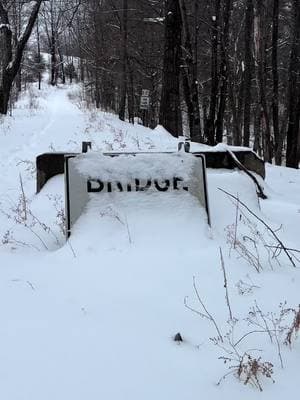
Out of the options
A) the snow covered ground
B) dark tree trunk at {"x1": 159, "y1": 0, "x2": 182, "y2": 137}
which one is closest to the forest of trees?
dark tree trunk at {"x1": 159, "y1": 0, "x2": 182, "y2": 137}

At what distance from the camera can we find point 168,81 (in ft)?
40.5

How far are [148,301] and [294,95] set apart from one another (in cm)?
1425

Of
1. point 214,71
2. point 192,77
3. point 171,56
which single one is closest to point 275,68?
point 214,71

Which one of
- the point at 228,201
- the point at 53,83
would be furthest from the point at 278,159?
the point at 53,83

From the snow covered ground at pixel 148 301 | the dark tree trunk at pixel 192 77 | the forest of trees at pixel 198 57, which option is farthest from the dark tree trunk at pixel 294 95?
the snow covered ground at pixel 148 301

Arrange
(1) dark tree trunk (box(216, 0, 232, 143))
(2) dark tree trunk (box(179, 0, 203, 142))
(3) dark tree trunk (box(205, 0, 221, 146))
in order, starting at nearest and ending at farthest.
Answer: (2) dark tree trunk (box(179, 0, 203, 142)) < (1) dark tree trunk (box(216, 0, 232, 143)) < (3) dark tree trunk (box(205, 0, 221, 146))

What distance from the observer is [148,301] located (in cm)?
279

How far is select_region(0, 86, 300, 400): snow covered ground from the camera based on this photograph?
2035mm

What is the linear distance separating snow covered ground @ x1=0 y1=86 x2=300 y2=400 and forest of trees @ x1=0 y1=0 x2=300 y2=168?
25.6 feet

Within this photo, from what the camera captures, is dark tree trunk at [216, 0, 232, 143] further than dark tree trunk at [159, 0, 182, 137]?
Yes

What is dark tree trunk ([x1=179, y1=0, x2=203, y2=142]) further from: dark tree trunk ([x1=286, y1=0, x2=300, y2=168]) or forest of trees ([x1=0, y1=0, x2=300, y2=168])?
dark tree trunk ([x1=286, y1=0, x2=300, y2=168])

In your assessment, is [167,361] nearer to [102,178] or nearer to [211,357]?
[211,357]

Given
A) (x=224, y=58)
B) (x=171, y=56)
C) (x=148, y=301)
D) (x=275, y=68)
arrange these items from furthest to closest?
1. (x=275, y=68)
2. (x=224, y=58)
3. (x=171, y=56)
4. (x=148, y=301)

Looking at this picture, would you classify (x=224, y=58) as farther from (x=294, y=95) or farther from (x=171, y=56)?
(x=171, y=56)
